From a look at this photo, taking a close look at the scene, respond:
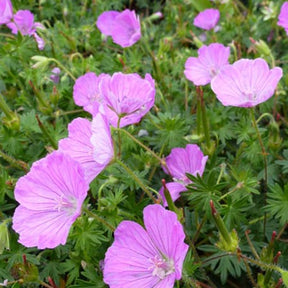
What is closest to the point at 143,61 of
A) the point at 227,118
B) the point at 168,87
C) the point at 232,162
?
the point at 168,87

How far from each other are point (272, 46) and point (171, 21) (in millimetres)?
729

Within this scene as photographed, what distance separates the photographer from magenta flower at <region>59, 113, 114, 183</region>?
1.31 m

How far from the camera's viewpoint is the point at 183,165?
1.85 metres

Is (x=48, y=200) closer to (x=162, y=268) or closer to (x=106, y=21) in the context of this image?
(x=162, y=268)

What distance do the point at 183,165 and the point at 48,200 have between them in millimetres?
613

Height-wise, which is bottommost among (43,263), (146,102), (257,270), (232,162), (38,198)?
(257,270)

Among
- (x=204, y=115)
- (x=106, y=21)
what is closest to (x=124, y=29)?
(x=106, y=21)

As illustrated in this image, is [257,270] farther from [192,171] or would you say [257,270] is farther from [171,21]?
[171,21]

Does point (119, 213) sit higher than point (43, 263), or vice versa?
point (119, 213)

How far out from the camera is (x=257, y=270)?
1.88 meters

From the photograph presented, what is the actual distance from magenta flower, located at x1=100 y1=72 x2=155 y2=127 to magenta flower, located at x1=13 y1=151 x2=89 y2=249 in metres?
0.25

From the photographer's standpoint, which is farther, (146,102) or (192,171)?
(192,171)

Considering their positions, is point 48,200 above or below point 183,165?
above

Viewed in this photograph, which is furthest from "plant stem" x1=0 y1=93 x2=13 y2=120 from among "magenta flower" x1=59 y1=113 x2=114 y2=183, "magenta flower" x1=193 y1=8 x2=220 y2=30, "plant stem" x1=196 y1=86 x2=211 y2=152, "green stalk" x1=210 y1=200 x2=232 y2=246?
"magenta flower" x1=193 y1=8 x2=220 y2=30
